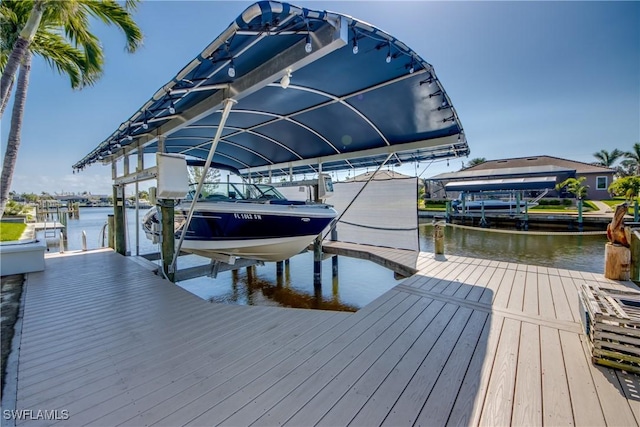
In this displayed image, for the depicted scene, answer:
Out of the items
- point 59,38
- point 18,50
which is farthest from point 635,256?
point 59,38

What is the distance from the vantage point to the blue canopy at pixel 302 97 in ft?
8.11

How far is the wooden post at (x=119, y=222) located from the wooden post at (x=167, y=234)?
11.0 ft

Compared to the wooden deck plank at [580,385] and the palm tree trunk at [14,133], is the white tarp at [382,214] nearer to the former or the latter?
the wooden deck plank at [580,385]

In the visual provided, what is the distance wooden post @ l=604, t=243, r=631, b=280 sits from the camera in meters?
4.12

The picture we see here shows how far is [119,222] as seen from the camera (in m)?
7.46

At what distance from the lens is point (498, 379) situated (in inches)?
78.9

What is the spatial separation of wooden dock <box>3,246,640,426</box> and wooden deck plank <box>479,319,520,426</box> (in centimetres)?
1

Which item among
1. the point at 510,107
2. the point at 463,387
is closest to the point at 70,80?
the point at 463,387

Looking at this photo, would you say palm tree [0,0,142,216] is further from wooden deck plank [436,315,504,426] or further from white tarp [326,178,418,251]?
wooden deck plank [436,315,504,426]

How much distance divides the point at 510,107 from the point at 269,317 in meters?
14.3

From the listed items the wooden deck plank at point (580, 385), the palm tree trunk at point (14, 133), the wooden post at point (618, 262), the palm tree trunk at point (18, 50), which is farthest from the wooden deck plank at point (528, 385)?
the palm tree trunk at point (14, 133)

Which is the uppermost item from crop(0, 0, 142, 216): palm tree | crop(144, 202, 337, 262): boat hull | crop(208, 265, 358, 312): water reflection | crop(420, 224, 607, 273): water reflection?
crop(0, 0, 142, 216): palm tree

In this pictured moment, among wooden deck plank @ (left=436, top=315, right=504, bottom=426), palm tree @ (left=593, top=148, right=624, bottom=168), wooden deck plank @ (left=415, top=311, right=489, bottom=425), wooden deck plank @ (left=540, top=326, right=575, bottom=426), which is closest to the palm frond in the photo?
wooden deck plank @ (left=415, top=311, right=489, bottom=425)

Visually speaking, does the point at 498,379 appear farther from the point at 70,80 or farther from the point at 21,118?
the point at 70,80
